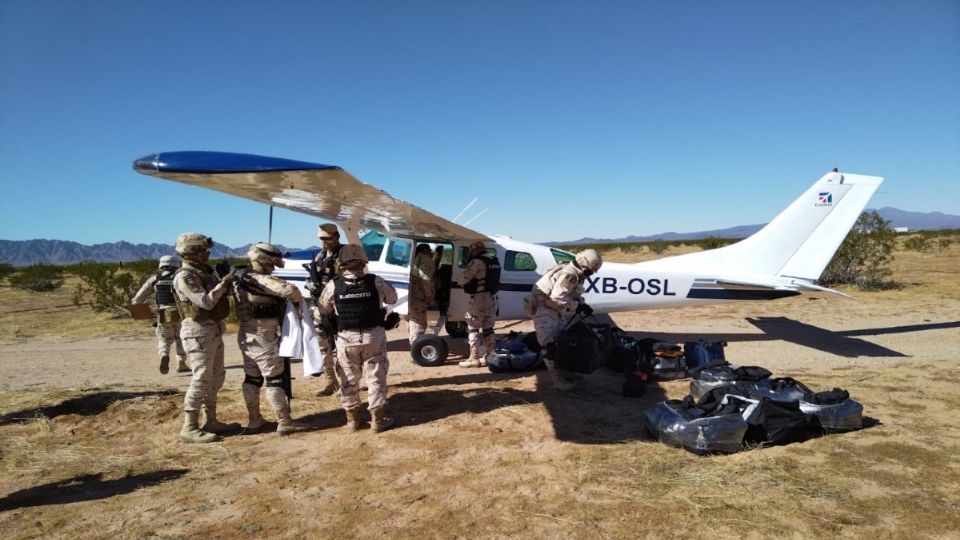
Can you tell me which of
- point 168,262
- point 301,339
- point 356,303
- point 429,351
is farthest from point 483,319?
point 168,262

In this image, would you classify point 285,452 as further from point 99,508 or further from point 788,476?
point 788,476

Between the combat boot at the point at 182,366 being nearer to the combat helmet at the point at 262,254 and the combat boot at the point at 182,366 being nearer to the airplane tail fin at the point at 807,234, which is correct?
the combat helmet at the point at 262,254

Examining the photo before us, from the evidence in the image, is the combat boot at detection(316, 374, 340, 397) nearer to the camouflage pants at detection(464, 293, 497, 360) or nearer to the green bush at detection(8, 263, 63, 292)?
the camouflage pants at detection(464, 293, 497, 360)

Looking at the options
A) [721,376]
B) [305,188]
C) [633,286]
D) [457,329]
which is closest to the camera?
[305,188]

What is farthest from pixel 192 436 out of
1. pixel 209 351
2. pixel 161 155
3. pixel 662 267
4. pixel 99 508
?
pixel 662 267

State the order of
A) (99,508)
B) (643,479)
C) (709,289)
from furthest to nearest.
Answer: (709,289) < (643,479) < (99,508)

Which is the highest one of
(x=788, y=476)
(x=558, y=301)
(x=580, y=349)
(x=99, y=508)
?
A: (x=558, y=301)

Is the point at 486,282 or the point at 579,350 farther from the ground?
the point at 486,282

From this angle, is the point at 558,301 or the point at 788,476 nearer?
the point at 788,476

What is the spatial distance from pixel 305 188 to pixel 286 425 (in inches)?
102

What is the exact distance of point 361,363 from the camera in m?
5.00

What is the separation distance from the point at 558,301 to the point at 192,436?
4.30 metres

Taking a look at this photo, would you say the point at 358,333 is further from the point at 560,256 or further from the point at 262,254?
the point at 560,256

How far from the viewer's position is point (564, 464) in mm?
4094
